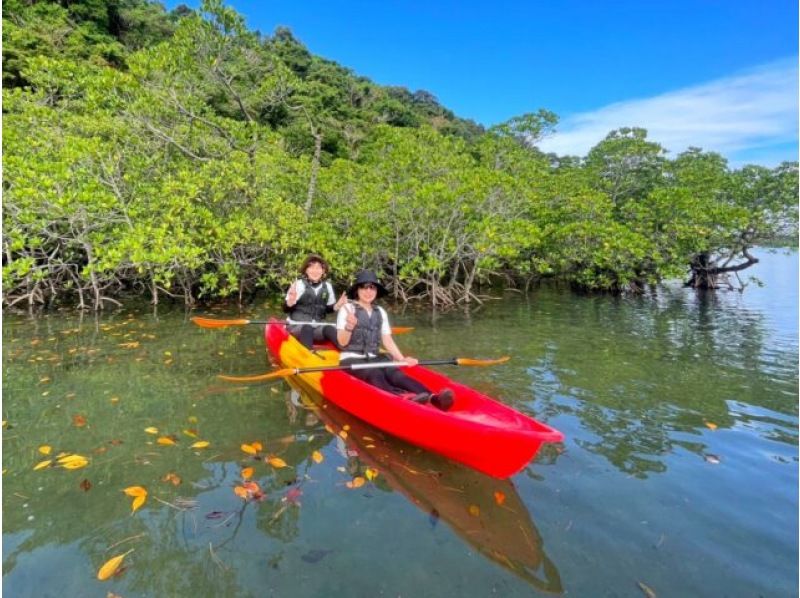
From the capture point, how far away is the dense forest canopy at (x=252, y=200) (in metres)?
10.9

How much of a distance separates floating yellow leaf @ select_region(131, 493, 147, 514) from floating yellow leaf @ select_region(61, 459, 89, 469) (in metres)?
0.89

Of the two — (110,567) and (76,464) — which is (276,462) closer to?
(110,567)

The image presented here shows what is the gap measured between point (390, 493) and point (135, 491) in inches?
80.5

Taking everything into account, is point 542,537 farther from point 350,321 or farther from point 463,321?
point 463,321

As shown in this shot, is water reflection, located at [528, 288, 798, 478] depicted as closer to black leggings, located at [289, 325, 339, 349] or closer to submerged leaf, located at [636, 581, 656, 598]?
submerged leaf, located at [636, 581, 656, 598]

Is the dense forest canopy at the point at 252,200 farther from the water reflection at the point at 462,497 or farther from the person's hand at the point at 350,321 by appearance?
the water reflection at the point at 462,497

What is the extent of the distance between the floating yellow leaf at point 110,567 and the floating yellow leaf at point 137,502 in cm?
53

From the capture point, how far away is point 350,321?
534cm

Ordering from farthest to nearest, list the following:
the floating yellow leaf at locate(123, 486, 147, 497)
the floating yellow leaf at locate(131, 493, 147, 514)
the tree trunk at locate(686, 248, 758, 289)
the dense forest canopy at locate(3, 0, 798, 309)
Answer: the tree trunk at locate(686, 248, 758, 289)
the dense forest canopy at locate(3, 0, 798, 309)
the floating yellow leaf at locate(123, 486, 147, 497)
the floating yellow leaf at locate(131, 493, 147, 514)

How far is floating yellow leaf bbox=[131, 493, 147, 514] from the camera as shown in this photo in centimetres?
334

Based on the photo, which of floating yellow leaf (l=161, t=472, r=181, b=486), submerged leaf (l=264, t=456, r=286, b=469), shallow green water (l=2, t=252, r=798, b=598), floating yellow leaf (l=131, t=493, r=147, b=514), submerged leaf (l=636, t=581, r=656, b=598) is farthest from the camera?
submerged leaf (l=264, t=456, r=286, b=469)

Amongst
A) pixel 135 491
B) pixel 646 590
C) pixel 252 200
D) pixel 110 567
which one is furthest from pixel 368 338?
pixel 252 200

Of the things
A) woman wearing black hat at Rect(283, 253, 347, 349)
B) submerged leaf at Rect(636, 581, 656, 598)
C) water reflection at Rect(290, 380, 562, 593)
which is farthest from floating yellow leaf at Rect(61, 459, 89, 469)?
submerged leaf at Rect(636, 581, 656, 598)

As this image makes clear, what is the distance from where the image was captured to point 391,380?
5.11 metres
